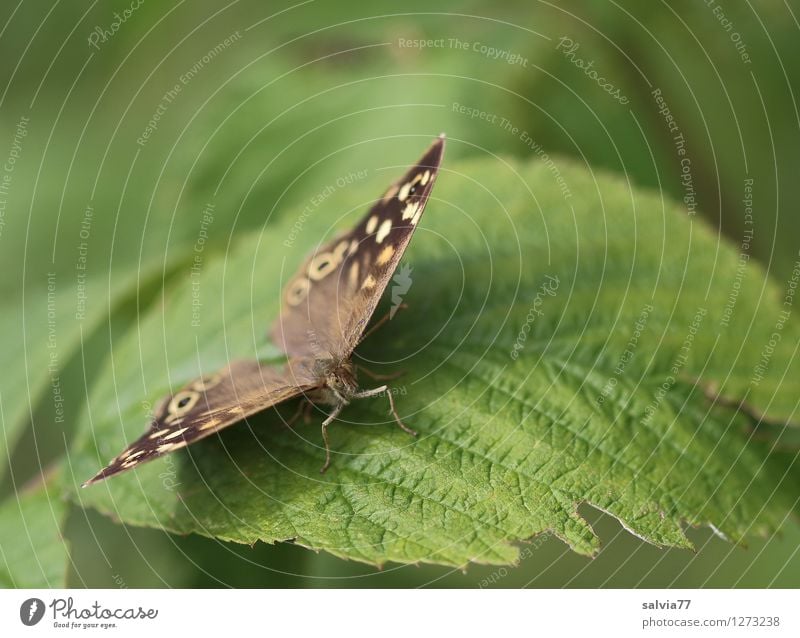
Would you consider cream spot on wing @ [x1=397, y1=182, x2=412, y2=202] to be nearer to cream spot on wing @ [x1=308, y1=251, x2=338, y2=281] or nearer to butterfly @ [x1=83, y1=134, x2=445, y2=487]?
butterfly @ [x1=83, y1=134, x2=445, y2=487]

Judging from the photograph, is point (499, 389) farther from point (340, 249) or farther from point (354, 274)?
point (340, 249)

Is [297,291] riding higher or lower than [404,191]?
lower

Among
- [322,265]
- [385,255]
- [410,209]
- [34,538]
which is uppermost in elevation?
[410,209]

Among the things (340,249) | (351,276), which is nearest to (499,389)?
(351,276)

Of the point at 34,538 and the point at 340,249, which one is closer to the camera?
the point at 34,538

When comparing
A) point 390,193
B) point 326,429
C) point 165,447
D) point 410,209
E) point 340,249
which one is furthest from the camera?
point 340,249

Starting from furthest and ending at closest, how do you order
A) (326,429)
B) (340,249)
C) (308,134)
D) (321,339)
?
(308,134) → (340,249) → (321,339) → (326,429)

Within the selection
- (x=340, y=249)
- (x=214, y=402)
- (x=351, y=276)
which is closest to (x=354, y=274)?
(x=351, y=276)
